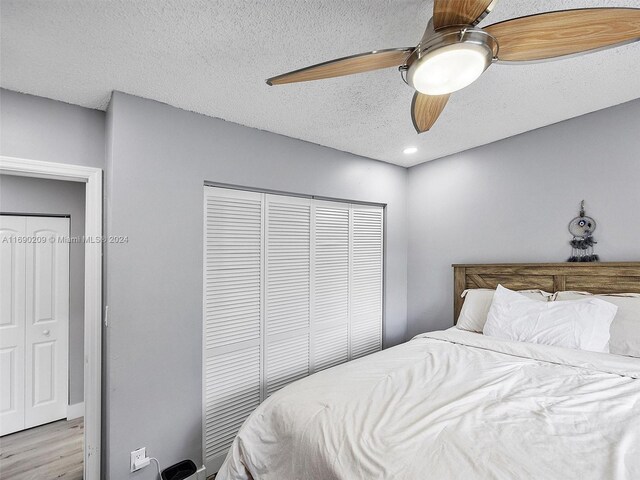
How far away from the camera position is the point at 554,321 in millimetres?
2023

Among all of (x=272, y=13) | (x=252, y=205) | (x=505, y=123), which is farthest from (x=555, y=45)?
(x=252, y=205)

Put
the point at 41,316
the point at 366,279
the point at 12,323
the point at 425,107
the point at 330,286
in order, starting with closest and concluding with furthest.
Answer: the point at 425,107, the point at 12,323, the point at 41,316, the point at 330,286, the point at 366,279

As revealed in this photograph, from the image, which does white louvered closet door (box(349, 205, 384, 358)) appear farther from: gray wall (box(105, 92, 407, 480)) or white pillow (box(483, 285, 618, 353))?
gray wall (box(105, 92, 407, 480))

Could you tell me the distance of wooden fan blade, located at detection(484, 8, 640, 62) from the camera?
0.98m

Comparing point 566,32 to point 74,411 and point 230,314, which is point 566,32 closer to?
point 230,314

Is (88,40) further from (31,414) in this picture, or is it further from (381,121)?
(31,414)

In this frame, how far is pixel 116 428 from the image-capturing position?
1.76m

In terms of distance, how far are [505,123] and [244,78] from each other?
198 centimetres

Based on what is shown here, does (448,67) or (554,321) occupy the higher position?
(448,67)

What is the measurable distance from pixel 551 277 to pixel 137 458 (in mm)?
3082

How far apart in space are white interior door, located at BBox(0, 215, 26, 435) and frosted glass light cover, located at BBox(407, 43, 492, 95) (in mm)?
3310

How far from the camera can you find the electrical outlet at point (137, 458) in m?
1.80

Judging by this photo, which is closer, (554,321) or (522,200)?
(554,321)

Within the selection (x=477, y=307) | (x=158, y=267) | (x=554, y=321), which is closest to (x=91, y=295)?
(x=158, y=267)
